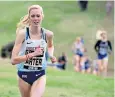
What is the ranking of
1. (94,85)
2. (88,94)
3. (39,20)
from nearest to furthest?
(39,20), (88,94), (94,85)

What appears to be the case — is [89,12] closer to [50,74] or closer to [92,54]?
[92,54]

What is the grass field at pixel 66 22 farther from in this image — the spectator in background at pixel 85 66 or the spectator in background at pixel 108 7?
the spectator in background at pixel 85 66

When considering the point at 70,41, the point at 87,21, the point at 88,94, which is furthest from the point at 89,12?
the point at 88,94

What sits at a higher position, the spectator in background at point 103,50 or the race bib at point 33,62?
the race bib at point 33,62

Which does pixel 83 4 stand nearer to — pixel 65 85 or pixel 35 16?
pixel 65 85

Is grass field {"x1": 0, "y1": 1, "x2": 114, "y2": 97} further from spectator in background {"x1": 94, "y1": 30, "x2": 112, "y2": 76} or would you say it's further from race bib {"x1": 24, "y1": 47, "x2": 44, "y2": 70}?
race bib {"x1": 24, "y1": 47, "x2": 44, "y2": 70}

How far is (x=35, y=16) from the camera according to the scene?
7.83 metres

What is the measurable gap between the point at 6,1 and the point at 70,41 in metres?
8.00

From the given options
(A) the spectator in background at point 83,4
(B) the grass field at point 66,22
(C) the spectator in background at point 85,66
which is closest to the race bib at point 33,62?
(B) the grass field at point 66,22

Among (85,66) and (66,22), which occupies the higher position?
(66,22)

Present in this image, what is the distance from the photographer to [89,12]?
37594 millimetres

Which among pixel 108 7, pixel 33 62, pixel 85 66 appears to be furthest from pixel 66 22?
pixel 33 62

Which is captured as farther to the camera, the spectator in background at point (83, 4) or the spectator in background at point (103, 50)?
the spectator in background at point (83, 4)

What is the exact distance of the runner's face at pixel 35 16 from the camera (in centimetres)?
782
